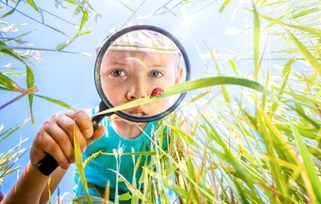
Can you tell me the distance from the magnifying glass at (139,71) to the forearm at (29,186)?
0.32 m

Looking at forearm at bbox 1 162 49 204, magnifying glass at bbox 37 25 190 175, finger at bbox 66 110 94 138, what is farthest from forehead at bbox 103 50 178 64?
forearm at bbox 1 162 49 204

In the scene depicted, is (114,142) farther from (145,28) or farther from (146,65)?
(145,28)

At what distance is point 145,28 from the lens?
0.93 meters

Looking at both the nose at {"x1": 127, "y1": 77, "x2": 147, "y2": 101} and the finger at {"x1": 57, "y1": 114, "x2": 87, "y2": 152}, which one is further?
the nose at {"x1": 127, "y1": 77, "x2": 147, "y2": 101}

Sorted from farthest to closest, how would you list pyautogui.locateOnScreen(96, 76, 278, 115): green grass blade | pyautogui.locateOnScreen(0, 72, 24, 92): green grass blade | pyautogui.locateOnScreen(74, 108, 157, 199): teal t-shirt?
1. pyautogui.locateOnScreen(74, 108, 157, 199): teal t-shirt
2. pyautogui.locateOnScreen(0, 72, 24, 92): green grass blade
3. pyautogui.locateOnScreen(96, 76, 278, 115): green grass blade

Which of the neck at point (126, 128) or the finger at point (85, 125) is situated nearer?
the finger at point (85, 125)

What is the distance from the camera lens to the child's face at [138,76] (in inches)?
38.4

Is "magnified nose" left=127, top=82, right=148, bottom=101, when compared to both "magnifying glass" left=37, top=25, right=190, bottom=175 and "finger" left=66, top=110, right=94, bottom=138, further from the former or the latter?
"finger" left=66, top=110, right=94, bottom=138

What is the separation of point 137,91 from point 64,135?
1.15 feet

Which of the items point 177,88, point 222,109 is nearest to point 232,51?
point 222,109

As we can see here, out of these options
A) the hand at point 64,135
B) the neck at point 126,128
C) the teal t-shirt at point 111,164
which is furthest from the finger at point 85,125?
the neck at point 126,128

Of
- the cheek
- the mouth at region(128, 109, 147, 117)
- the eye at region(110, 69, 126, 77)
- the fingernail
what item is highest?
the eye at region(110, 69, 126, 77)

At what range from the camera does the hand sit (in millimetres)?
791

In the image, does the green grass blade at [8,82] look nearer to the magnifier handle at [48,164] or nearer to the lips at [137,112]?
the magnifier handle at [48,164]
